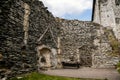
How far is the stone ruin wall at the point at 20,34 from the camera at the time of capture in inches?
291

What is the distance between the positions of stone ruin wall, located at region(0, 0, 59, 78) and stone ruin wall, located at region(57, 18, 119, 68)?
3.86 meters

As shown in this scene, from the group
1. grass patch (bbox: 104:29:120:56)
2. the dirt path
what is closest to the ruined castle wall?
grass patch (bbox: 104:29:120:56)

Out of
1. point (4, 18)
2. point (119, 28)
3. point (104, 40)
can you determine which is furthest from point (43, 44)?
point (119, 28)

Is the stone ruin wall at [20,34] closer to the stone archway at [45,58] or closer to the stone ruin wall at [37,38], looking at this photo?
the stone ruin wall at [37,38]

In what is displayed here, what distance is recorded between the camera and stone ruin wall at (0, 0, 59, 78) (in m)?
7.39

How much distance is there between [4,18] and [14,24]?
824 mm

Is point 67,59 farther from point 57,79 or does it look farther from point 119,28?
point 119,28

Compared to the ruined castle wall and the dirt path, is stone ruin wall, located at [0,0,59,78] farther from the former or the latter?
the ruined castle wall

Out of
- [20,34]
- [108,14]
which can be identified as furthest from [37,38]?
[108,14]

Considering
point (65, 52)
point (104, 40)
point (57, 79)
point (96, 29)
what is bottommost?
point (57, 79)

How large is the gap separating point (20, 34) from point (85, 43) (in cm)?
812

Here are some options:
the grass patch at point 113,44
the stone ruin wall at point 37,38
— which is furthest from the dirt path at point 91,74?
the grass patch at point 113,44

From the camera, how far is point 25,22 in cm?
930

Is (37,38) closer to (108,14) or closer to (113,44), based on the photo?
(113,44)
